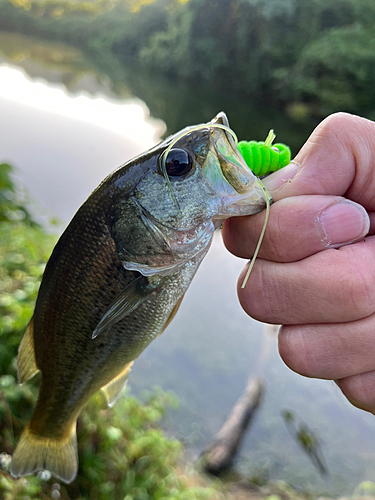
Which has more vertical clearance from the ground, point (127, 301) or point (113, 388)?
point (127, 301)

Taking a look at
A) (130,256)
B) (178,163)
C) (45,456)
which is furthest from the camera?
(45,456)

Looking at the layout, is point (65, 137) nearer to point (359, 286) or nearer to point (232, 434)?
point (232, 434)

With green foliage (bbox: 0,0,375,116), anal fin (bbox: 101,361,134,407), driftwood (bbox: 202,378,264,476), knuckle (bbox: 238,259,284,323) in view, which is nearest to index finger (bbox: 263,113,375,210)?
knuckle (bbox: 238,259,284,323)

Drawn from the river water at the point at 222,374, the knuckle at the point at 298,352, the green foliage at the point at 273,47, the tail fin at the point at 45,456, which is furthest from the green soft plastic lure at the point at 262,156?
the green foliage at the point at 273,47

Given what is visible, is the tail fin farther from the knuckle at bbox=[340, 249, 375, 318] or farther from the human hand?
the knuckle at bbox=[340, 249, 375, 318]

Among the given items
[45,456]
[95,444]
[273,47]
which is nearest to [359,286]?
[45,456]
